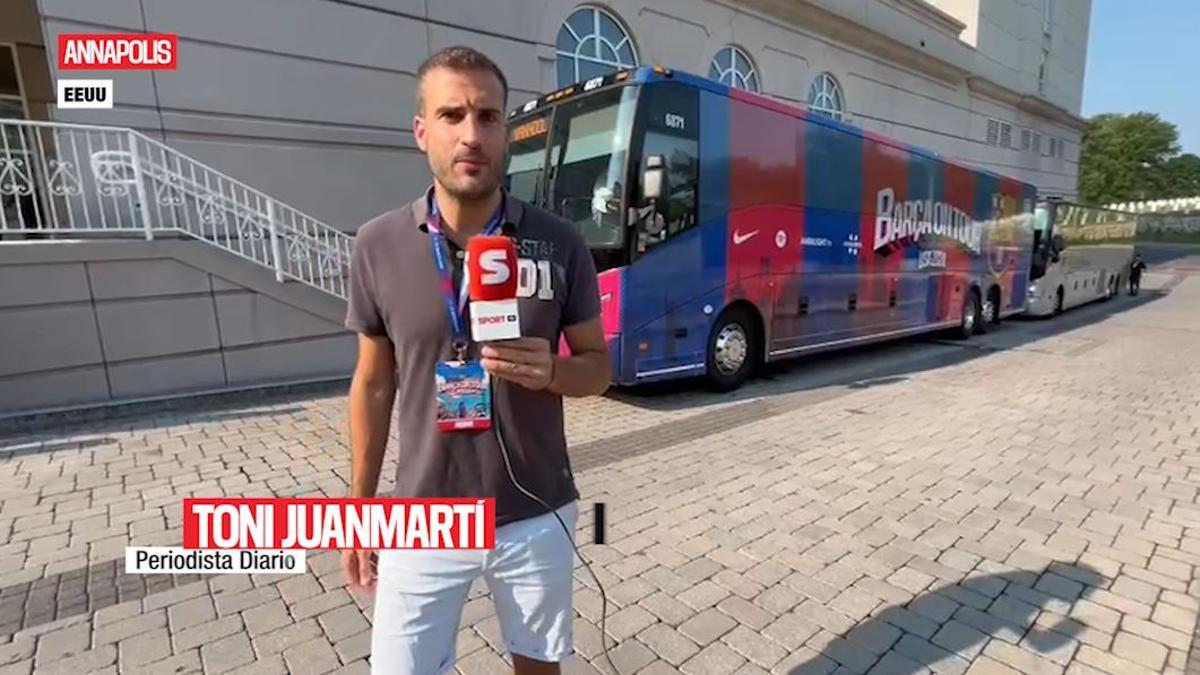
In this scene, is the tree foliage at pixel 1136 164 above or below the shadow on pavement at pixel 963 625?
above

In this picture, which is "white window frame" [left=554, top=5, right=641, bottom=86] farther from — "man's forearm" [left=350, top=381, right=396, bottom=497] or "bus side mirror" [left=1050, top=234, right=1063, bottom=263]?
"bus side mirror" [left=1050, top=234, right=1063, bottom=263]

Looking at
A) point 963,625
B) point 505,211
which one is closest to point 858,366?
point 963,625

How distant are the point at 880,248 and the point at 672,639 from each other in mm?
8419

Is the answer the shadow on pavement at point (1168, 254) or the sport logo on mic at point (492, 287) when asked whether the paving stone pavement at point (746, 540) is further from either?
the shadow on pavement at point (1168, 254)

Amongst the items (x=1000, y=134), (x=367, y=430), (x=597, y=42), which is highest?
(x=1000, y=134)

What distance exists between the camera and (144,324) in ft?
21.0

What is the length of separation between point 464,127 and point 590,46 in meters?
11.0

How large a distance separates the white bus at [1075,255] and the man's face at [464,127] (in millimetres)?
18512

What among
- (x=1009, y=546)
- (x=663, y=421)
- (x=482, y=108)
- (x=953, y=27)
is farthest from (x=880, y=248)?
(x=953, y=27)

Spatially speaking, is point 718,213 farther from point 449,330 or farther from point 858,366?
point 449,330

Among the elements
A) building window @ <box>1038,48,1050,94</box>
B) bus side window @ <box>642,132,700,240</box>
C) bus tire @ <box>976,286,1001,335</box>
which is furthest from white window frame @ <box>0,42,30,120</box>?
building window @ <box>1038,48,1050,94</box>

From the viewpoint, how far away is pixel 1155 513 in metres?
4.03

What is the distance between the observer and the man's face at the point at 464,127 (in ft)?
4.56
